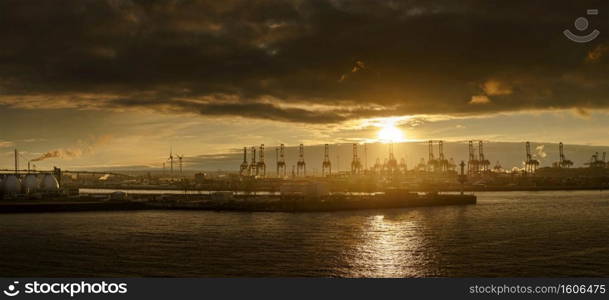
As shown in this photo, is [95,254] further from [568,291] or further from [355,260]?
[568,291]

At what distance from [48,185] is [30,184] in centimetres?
498

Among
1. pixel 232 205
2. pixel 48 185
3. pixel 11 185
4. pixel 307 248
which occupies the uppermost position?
pixel 11 185

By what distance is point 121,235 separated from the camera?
249 ft

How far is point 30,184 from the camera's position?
159 metres

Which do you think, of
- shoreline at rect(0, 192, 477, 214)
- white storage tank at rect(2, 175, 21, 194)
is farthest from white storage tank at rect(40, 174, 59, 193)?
shoreline at rect(0, 192, 477, 214)

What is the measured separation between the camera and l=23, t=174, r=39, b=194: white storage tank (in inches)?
6128

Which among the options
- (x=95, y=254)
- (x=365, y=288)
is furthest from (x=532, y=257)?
(x=95, y=254)

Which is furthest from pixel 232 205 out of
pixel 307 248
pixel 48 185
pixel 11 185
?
pixel 307 248

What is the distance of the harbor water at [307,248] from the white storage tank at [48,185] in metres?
62.1

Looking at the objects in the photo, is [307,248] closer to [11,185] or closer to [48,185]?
[11,185]

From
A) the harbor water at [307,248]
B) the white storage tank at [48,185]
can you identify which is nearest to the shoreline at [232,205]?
the white storage tank at [48,185]

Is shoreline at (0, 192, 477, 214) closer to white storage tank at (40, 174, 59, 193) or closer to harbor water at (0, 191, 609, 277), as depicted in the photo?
white storage tank at (40, 174, 59, 193)

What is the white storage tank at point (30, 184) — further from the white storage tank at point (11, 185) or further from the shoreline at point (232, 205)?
the shoreline at point (232, 205)

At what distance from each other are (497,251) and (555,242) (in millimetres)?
11871
